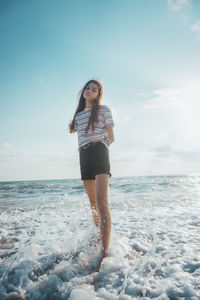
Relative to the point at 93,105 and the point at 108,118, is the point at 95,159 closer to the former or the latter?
the point at 108,118

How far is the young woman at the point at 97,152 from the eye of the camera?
7.51 ft

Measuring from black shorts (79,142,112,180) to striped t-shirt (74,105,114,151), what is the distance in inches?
2.7

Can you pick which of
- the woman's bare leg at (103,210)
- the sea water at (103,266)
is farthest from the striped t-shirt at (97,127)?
the sea water at (103,266)

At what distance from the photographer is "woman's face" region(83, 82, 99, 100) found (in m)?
2.72

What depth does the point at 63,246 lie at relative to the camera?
2.76 metres

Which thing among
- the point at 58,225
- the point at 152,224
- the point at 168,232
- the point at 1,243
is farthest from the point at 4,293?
the point at 152,224

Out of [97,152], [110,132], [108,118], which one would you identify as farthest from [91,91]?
[97,152]

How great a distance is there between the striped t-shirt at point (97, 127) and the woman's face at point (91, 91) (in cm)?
23

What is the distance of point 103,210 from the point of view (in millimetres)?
2285

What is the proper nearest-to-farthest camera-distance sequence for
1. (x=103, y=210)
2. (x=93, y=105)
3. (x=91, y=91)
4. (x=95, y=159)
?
(x=103, y=210) < (x=95, y=159) < (x=93, y=105) < (x=91, y=91)

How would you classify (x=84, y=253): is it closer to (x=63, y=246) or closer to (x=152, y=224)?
(x=63, y=246)

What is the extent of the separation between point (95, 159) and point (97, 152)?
0.09 meters

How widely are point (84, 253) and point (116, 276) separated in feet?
1.99

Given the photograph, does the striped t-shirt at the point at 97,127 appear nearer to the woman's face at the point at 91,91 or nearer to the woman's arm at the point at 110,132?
the woman's arm at the point at 110,132
